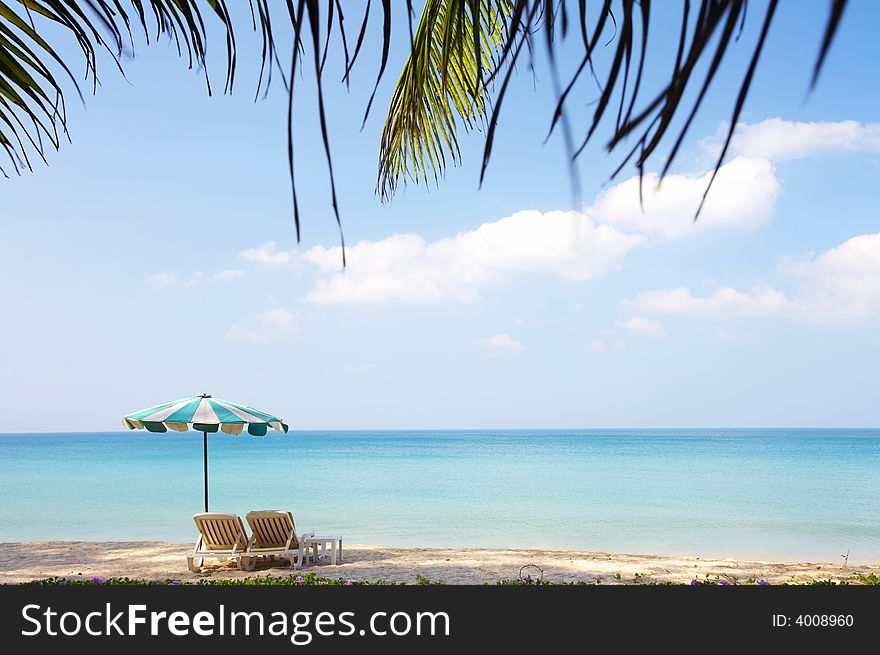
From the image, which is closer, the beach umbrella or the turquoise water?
the beach umbrella

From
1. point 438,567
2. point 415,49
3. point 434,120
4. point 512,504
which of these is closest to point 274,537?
point 438,567

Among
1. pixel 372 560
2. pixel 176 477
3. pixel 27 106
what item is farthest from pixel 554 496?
pixel 27 106

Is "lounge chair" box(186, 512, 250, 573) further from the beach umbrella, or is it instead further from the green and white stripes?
the green and white stripes

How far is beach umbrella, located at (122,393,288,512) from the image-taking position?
8.60 meters

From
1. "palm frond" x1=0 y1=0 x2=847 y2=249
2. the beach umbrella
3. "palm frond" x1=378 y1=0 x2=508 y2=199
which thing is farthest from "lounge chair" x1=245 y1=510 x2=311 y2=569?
"palm frond" x1=0 y1=0 x2=847 y2=249

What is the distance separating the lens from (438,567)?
9.08 m

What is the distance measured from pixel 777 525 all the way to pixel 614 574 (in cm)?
1020

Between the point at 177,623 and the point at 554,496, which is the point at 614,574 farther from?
the point at 554,496

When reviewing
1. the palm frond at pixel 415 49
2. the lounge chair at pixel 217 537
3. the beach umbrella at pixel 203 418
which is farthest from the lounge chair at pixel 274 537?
the palm frond at pixel 415 49

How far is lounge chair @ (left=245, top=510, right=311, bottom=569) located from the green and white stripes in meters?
1.01

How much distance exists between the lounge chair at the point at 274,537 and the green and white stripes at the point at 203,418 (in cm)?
101

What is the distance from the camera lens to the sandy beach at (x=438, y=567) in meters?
8.32

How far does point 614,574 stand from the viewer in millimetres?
8555

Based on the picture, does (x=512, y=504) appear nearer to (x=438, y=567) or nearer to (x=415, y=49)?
(x=438, y=567)
